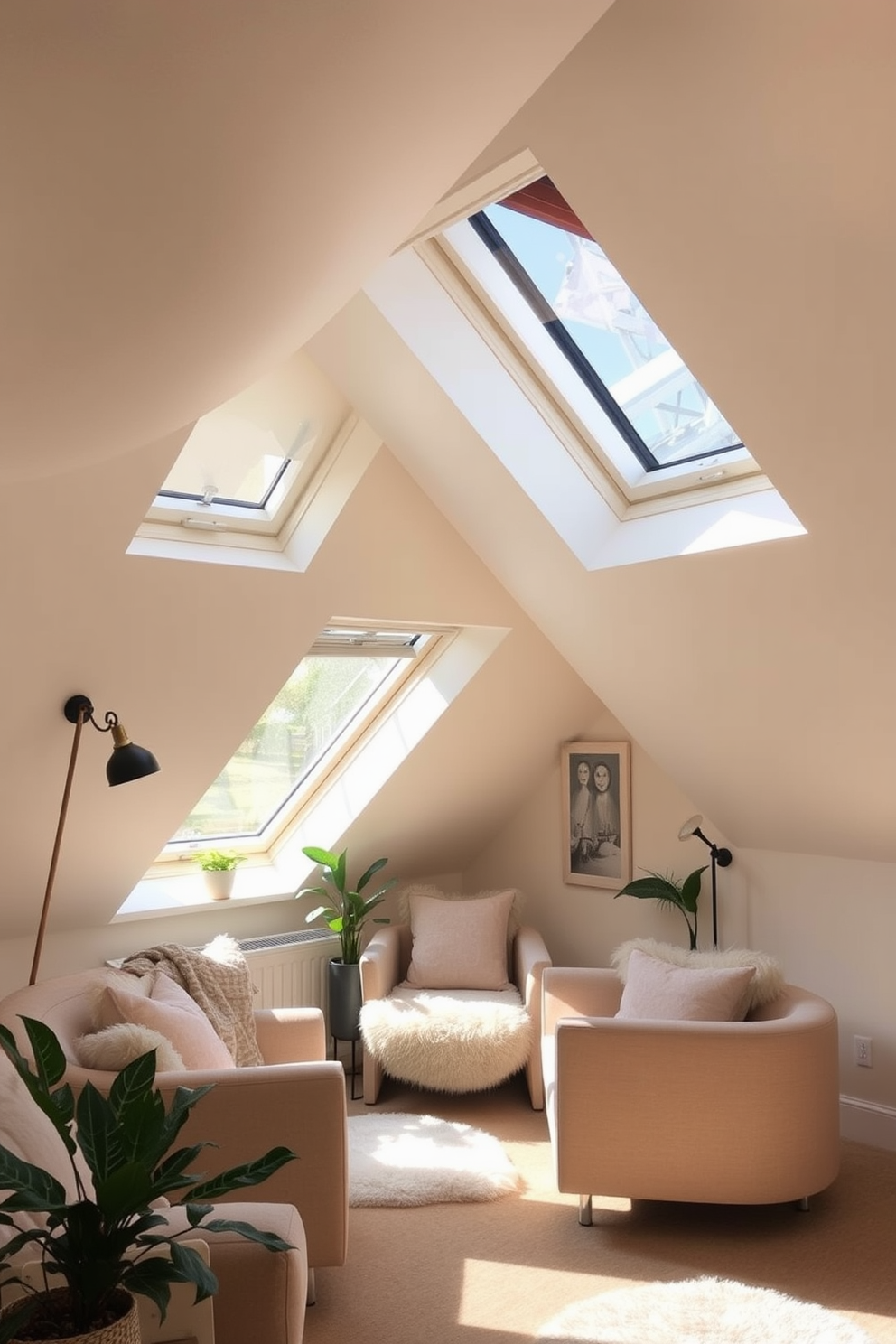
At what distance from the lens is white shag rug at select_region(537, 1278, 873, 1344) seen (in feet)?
Result: 8.86

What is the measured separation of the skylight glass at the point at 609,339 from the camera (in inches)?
125

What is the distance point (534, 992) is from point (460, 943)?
1.65 ft

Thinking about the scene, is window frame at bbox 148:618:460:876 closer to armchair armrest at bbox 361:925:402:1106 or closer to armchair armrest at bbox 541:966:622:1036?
armchair armrest at bbox 361:925:402:1106

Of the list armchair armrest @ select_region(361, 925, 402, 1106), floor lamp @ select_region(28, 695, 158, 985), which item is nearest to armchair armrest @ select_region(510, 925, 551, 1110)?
armchair armrest @ select_region(361, 925, 402, 1106)

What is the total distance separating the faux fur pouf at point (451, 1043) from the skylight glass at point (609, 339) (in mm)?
2316

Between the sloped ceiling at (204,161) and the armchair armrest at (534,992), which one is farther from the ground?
the sloped ceiling at (204,161)

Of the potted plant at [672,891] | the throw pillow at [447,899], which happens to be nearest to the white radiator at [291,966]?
the throw pillow at [447,899]

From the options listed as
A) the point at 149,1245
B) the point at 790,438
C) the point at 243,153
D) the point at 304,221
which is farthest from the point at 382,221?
the point at 149,1245

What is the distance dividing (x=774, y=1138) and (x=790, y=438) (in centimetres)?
208

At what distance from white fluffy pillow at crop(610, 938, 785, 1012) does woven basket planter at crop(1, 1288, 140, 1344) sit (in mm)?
2507

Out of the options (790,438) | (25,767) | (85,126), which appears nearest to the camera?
(85,126)

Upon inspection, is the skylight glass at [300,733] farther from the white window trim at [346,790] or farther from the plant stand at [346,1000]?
the plant stand at [346,1000]

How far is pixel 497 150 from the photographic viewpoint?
246cm

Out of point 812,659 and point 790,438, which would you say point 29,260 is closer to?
point 790,438
